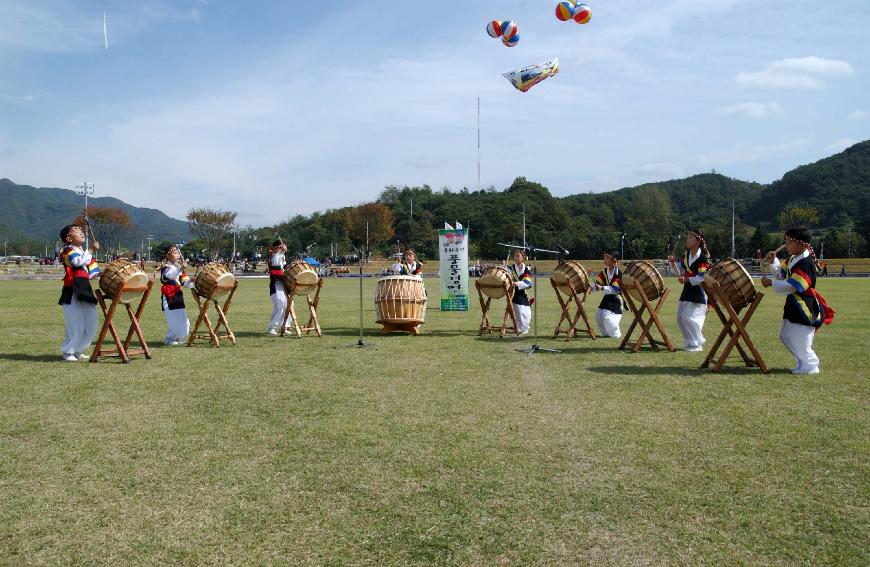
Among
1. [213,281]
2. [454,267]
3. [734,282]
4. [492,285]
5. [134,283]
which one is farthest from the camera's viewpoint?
[454,267]

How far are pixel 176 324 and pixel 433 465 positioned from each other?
8.32 m

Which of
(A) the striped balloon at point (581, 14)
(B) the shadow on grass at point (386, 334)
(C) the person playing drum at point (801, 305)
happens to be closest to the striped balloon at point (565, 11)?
(A) the striped balloon at point (581, 14)

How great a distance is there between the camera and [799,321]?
8.23m

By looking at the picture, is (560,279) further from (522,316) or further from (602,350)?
(602,350)

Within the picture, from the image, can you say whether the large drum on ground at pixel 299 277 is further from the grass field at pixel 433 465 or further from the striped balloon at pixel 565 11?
the striped balloon at pixel 565 11

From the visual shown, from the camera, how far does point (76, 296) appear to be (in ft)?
31.7

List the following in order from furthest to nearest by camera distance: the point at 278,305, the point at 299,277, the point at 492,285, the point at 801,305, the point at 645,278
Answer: the point at 278,305 < the point at 492,285 < the point at 299,277 < the point at 645,278 < the point at 801,305

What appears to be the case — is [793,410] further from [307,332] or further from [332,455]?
[307,332]

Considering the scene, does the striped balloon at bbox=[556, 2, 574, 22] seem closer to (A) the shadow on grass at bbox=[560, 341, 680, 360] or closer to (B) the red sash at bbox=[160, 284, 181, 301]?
(A) the shadow on grass at bbox=[560, 341, 680, 360]

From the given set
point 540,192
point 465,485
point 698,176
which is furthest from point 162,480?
point 698,176

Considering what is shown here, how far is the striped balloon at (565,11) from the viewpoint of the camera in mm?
14562

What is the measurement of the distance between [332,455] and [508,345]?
6603mm

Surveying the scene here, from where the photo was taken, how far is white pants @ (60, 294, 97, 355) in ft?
31.7

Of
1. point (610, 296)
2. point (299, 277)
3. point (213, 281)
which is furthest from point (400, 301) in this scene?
point (610, 296)
